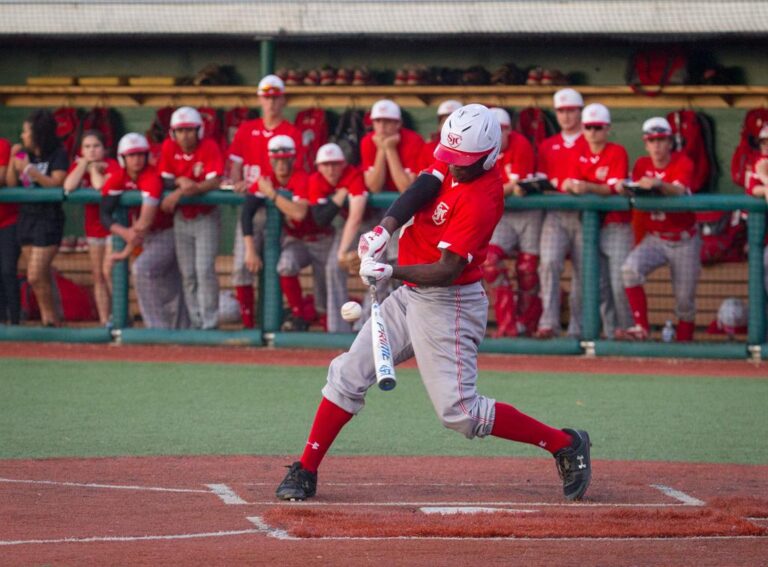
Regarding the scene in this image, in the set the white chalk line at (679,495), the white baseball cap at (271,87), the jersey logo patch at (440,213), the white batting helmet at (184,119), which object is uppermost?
the white baseball cap at (271,87)

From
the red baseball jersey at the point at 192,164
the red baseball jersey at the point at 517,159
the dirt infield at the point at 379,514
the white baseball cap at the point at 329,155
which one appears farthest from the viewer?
the red baseball jersey at the point at 192,164

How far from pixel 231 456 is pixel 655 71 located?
7538 mm

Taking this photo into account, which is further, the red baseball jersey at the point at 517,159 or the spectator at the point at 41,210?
the spectator at the point at 41,210

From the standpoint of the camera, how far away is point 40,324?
10828 millimetres

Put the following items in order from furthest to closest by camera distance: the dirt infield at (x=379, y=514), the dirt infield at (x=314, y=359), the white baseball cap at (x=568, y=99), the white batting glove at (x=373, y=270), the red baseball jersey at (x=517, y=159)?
the white baseball cap at (x=568, y=99) → the red baseball jersey at (x=517, y=159) → the dirt infield at (x=314, y=359) → the white batting glove at (x=373, y=270) → the dirt infield at (x=379, y=514)

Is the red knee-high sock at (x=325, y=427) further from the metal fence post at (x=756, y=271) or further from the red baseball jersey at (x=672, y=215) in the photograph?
the metal fence post at (x=756, y=271)

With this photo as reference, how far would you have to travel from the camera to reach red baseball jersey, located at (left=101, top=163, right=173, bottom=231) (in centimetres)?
1018

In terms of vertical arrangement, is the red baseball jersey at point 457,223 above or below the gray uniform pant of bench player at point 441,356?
above

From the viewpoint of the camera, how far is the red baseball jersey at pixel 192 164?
10273 mm

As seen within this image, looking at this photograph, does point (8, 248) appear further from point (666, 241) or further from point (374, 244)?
point (374, 244)

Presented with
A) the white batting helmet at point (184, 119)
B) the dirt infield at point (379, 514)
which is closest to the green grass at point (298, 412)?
the dirt infield at point (379, 514)

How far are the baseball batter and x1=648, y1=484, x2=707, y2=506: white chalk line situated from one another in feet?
1.32

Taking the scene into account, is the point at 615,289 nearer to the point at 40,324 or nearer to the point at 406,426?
the point at 406,426

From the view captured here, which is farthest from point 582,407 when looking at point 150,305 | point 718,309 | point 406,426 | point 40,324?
point 40,324
